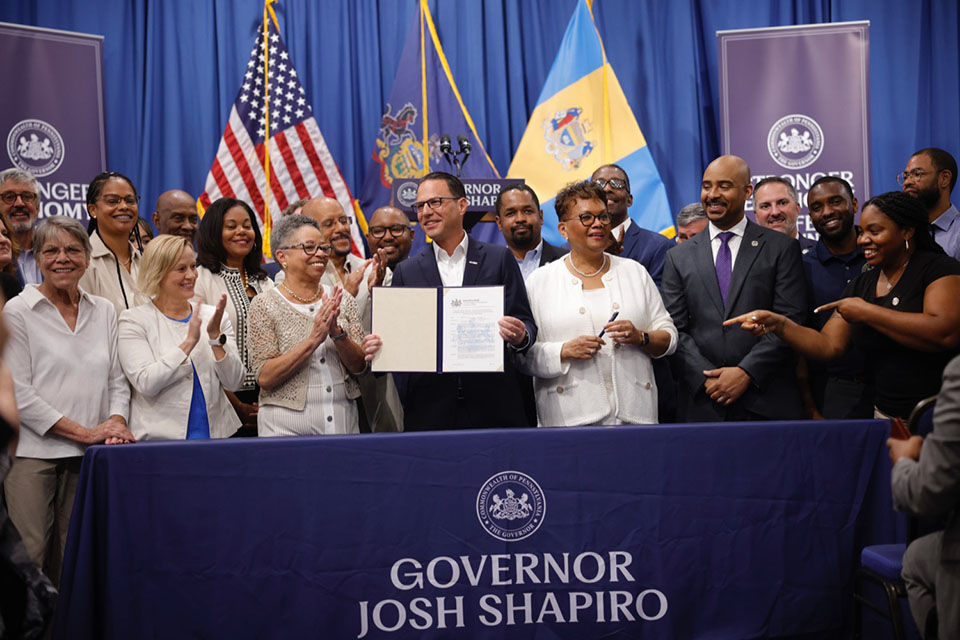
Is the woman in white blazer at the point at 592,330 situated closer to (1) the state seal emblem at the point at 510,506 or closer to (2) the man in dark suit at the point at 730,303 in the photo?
(2) the man in dark suit at the point at 730,303

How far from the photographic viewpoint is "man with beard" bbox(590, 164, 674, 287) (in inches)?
179

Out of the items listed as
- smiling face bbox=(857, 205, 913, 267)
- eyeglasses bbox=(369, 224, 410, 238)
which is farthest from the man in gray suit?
eyeglasses bbox=(369, 224, 410, 238)

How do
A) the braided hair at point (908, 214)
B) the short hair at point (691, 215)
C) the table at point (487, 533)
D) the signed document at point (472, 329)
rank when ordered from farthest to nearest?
the short hair at point (691, 215)
the braided hair at point (908, 214)
the signed document at point (472, 329)
the table at point (487, 533)

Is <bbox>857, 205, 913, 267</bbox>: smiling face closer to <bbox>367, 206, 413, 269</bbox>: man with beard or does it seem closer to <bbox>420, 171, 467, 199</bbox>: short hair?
→ <bbox>420, 171, 467, 199</bbox>: short hair

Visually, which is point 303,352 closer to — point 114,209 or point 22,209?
point 114,209

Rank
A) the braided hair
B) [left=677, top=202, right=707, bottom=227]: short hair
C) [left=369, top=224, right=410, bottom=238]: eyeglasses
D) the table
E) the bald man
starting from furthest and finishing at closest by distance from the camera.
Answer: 1. [left=677, top=202, right=707, bottom=227]: short hair
2. [left=369, top=224, right=410, bottom=238]: eyeglasses
3. the bald man
4. the braided hair
5. the table

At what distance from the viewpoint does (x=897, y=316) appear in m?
3.33

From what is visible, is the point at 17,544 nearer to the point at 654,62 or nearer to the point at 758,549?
the point at 758,549

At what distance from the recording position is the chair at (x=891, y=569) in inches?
104

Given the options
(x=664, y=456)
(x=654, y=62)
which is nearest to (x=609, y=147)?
(x=654, y=62)

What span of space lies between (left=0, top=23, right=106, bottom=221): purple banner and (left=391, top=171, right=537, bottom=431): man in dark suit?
367 cm

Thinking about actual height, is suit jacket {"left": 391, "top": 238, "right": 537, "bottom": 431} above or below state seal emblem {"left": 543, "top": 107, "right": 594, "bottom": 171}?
below

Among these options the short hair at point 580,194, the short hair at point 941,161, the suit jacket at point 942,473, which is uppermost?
the short hair at point 941,161

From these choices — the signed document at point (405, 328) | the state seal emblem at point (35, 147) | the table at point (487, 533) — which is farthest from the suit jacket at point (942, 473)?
the state seal emblem at point (35, 147)
